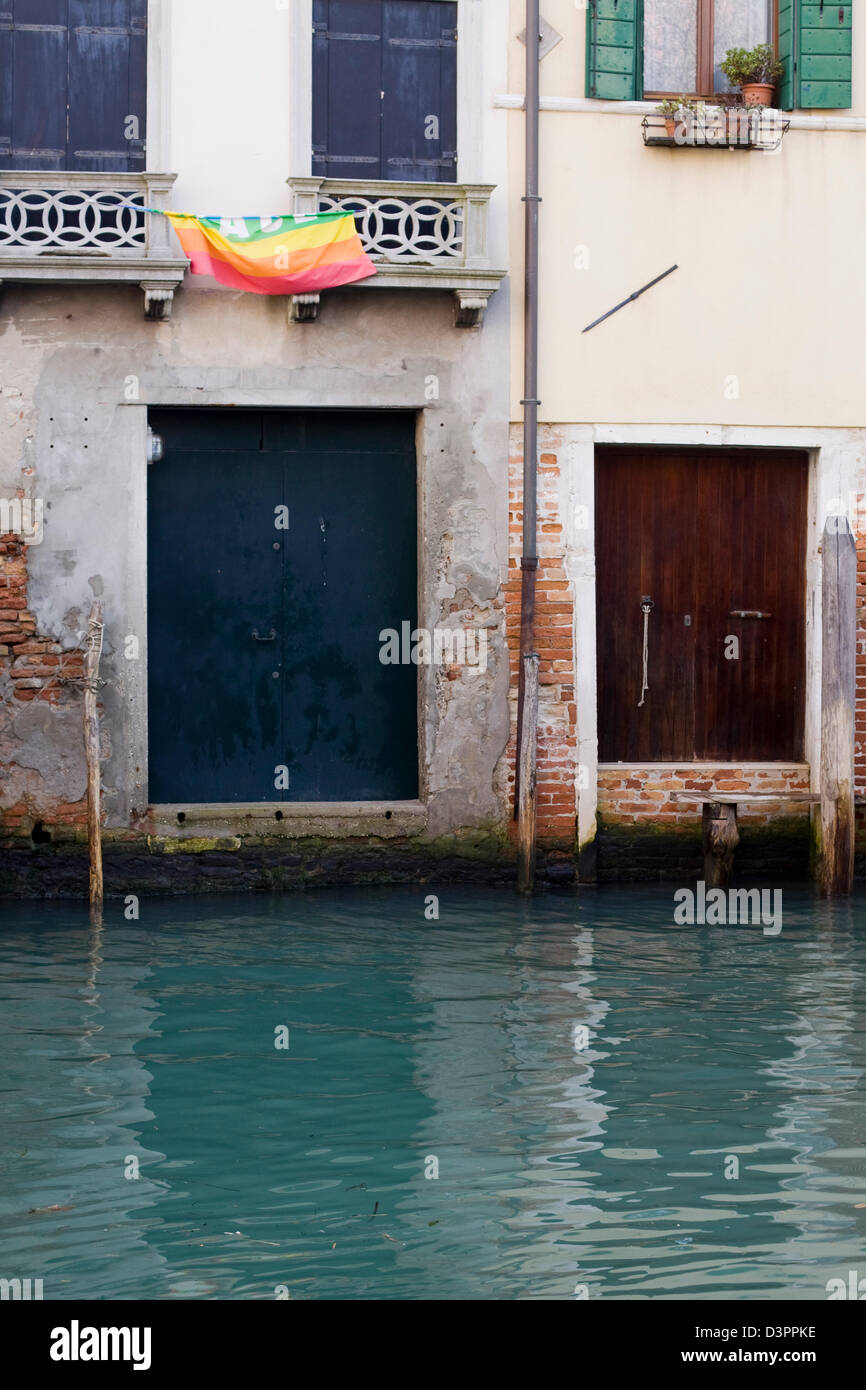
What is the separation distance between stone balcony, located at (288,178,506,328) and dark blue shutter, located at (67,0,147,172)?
3.27ft

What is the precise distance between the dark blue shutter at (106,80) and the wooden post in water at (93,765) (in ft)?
8.45

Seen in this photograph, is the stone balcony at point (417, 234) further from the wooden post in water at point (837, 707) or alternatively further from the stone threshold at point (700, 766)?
the stone threshold at point (700, 766)

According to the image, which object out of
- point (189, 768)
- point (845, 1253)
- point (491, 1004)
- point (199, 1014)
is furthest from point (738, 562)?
point (845, 1253)

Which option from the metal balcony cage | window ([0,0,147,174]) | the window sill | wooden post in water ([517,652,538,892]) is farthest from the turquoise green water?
the window sill

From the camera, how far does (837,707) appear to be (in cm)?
983

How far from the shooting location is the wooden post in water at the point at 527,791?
393 inches

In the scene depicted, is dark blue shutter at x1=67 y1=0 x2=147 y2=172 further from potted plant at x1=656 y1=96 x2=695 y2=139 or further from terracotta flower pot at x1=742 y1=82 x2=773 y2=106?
terracotta flower pot at x1=742 y1=82 x2=773 y2=106

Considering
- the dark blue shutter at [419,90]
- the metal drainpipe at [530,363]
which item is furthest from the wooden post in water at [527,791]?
the dark blue shutter at [419,90]

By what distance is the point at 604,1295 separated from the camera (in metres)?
4.12

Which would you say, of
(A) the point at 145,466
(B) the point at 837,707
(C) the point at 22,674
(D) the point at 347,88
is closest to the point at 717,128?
(D) the point at 347,88

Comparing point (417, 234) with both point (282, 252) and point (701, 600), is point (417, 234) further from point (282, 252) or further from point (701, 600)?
point (701, 600)

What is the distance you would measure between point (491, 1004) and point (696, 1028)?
89cm

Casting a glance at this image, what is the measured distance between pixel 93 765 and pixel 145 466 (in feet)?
5.69

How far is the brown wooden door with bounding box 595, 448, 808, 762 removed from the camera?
10594 mm
